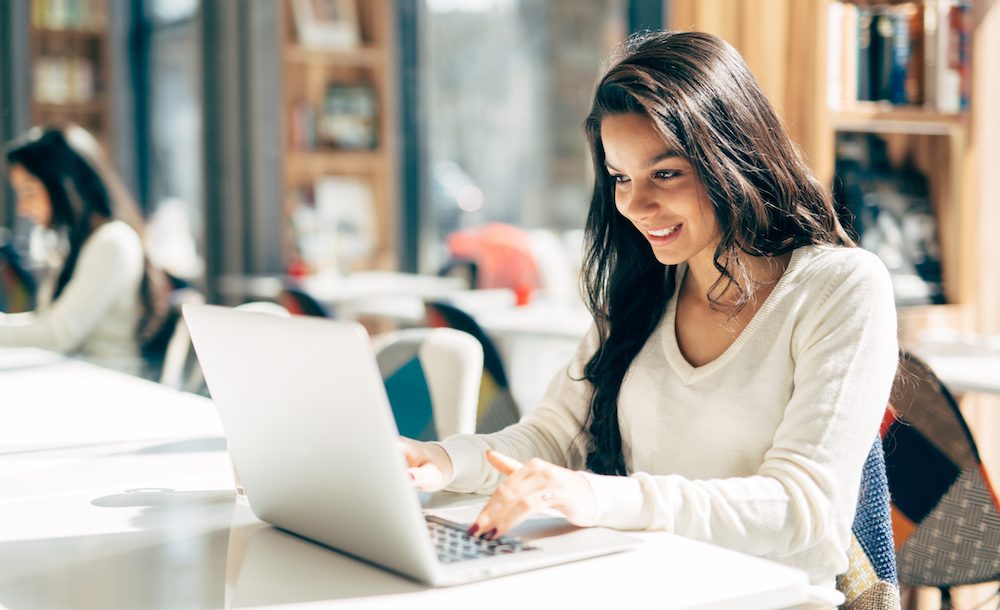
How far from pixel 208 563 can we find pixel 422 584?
25cm

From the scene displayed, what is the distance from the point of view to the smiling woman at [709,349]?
1333mm

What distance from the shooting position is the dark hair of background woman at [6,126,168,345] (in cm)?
383

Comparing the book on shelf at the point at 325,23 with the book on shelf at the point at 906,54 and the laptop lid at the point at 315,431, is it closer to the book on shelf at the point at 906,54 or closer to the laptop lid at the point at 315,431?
the book on shelf at the point at 906,54

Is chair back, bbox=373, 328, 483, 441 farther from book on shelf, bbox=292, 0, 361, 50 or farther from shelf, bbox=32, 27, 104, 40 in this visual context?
shelf, bbox=32, 27, 104, 40

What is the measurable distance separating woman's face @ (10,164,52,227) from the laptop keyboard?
295cm

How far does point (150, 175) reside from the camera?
27.4 feet

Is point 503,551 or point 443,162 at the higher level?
point 443,162

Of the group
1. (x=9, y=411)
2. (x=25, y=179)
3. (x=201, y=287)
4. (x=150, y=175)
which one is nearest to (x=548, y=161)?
(x=201, y=287)

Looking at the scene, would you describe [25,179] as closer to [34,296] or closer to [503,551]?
[34,296]

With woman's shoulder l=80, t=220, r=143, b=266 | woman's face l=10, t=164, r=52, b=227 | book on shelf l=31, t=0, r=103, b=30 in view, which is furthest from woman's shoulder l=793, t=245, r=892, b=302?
book on shelf l=31, t=0, r=103, b=30

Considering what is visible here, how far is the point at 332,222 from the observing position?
6.22m

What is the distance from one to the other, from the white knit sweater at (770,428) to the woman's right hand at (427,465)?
0.02 meters

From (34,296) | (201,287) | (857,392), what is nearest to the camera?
(857,392)

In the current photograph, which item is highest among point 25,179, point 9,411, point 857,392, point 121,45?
point 121,45
